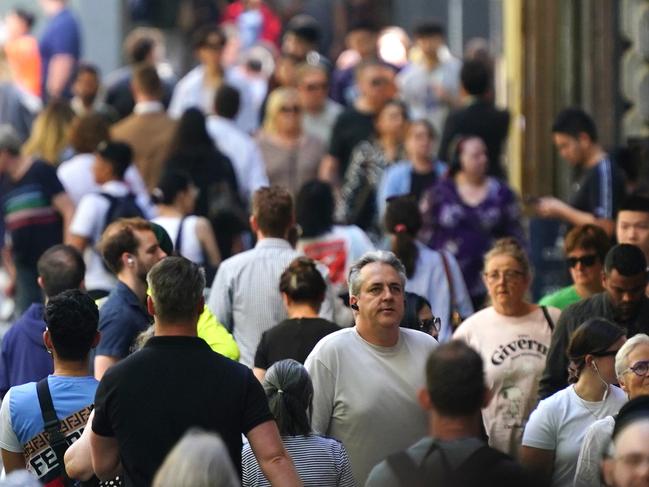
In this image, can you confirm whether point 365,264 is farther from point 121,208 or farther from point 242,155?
point 242,155

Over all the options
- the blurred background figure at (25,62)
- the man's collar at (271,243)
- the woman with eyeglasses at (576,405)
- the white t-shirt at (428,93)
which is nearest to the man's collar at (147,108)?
the white t-shirt at (428,93)

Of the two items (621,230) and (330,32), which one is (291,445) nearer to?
(621,230)

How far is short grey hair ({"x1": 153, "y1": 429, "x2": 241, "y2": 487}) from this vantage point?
5621mm

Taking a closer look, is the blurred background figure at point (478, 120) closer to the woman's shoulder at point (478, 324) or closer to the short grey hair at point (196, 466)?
the woman's shoulder at point (478, 324)

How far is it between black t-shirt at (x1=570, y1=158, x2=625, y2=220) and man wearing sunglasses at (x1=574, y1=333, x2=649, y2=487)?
4453mm

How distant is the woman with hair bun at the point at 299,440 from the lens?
26.2ft

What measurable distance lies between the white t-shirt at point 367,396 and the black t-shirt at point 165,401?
4.25ft

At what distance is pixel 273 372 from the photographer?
8078mm

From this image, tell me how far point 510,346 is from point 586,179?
322 cm

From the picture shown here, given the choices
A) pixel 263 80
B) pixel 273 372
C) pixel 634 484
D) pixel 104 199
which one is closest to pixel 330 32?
pixel 263 80

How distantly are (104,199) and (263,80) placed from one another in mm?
8116

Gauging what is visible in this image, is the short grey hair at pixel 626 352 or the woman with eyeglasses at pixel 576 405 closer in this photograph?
the short grey hair at pixel 626 352

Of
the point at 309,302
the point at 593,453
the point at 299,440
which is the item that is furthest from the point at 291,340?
the point at 593,453

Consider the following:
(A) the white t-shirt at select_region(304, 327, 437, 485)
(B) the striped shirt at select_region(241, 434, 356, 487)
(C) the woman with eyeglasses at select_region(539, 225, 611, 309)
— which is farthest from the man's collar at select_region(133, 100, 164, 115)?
(B) the striped shirt at select_region(241, 434, 356, 487)
